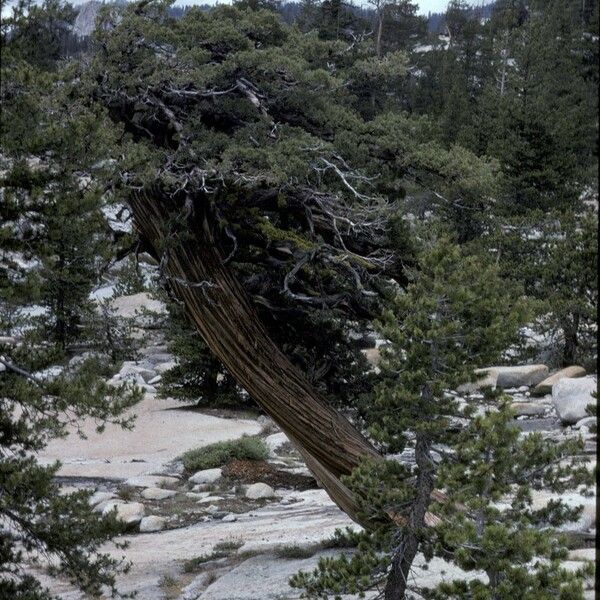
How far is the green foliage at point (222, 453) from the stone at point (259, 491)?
1.58m

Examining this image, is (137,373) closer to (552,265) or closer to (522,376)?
(522,376)

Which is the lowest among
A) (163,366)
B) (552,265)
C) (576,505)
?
(163,366)

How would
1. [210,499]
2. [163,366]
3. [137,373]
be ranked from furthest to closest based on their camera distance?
[163,366] < [137,373] < [210,499]

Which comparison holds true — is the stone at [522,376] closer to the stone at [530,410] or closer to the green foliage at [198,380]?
the stone at [530,410]

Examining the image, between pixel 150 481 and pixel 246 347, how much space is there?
791 centimetres

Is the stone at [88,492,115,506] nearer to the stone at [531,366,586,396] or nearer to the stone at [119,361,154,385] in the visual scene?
the stone at [531,366,586,396]

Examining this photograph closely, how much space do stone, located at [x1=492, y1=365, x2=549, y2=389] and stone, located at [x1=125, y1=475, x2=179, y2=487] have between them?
7832 millimetres

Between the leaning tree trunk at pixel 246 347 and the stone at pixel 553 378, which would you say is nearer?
the leaning tree trunk at pixel 246 347

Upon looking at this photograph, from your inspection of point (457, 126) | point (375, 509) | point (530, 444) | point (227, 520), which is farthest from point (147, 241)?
point (457, 126)

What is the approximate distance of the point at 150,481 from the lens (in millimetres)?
14906

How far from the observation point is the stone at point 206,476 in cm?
1489

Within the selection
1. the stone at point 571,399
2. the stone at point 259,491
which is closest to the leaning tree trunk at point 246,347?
the stone at point 259,491

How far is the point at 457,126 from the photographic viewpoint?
135 ft

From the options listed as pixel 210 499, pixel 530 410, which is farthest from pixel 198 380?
pixel 530 410
